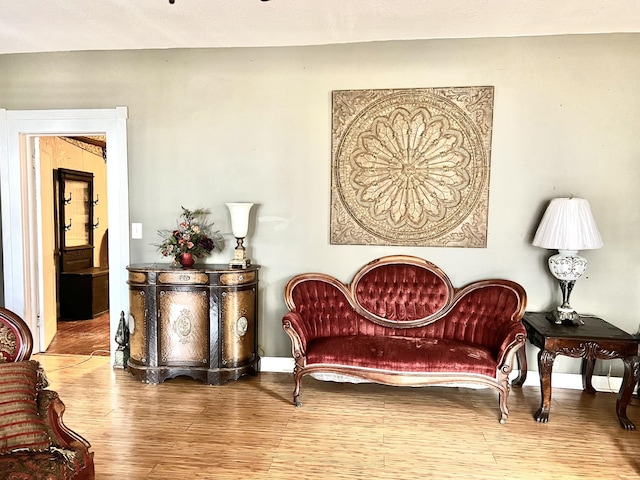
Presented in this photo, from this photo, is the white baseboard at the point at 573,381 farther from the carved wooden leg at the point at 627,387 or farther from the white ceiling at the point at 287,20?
the white ceiling at the point at 287,20

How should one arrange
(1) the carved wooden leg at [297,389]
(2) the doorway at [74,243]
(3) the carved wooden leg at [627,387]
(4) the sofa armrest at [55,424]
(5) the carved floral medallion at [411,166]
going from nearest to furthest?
(4) the sofa armrest at [55,424]
(3) the carved wooden leg at [627,387]
(1) the carved wooden leg at [297,389]
(5) the carved floral medallion at [411,166]
(2) the doorway at [74,243]

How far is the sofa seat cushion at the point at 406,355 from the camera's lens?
3088 mm

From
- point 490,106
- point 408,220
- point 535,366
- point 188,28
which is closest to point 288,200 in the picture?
point 408,220

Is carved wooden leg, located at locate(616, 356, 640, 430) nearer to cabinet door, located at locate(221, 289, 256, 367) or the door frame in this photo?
cabinet door, located at locate(221, 289, 256, 367)

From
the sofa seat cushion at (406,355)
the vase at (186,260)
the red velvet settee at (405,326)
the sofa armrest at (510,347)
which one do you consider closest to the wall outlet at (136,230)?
the vase at (186,260)

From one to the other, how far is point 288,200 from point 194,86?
4.18 feet

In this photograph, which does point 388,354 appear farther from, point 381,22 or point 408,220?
point 381,22

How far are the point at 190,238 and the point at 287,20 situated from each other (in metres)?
1.82

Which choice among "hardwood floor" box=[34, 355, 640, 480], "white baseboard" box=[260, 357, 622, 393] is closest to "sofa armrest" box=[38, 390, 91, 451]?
"hardwood floor" box=[34, 355, 640, 480]

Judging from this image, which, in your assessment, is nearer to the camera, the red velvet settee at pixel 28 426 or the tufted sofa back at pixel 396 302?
the red velvet settee at pixel 28 426

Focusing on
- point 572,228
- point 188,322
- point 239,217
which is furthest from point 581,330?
point 188,322

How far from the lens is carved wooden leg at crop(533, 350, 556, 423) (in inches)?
120

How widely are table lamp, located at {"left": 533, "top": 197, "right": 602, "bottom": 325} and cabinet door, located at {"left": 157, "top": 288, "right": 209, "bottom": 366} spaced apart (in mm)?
2612

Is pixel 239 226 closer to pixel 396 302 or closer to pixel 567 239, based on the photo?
pixel 396 302
